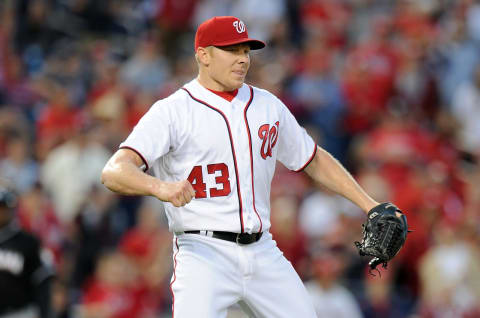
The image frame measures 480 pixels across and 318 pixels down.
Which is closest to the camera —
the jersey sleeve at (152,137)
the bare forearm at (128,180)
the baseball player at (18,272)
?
the bare forearm at (128,180)

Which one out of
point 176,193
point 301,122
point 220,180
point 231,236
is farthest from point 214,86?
point 301,122

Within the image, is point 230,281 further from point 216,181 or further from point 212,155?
point 212,155

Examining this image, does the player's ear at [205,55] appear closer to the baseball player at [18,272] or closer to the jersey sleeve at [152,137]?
the jersey sleeve at [152,137]

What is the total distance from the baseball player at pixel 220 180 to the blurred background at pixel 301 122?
3.56 meters

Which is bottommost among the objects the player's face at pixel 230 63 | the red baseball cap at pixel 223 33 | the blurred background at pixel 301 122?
the blurred background at pixel 301 122

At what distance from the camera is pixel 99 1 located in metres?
13.5

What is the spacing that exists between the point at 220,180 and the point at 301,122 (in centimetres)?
604

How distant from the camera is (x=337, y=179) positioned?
16.2ft

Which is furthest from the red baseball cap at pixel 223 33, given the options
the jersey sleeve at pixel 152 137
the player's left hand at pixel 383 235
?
the player's left hand at pixel 383 235

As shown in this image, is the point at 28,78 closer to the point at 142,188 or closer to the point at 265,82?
the point at 265,82

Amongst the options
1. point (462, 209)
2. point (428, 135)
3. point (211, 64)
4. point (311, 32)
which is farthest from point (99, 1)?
point (211, 64)

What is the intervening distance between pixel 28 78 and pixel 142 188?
8905 mm

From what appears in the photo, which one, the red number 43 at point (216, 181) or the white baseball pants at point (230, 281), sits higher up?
the red number 43 at point (216, 181)

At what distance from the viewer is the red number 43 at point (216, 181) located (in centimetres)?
462
